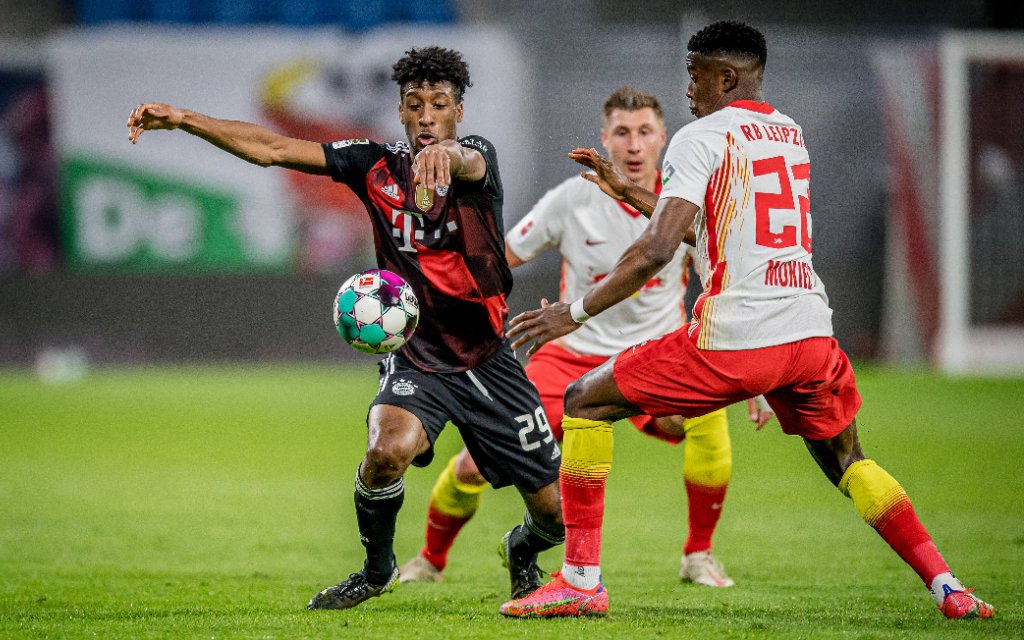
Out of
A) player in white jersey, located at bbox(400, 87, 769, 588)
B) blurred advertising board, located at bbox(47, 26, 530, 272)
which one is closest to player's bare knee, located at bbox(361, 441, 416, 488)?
player in white jersey, located at bbox(400, 87, 769, 588)

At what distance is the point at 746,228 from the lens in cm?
473

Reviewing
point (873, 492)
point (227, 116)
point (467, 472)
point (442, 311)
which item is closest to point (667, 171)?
point (442, 311)

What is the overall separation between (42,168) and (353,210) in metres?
4.93

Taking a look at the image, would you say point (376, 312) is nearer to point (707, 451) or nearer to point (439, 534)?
point (439, 534)

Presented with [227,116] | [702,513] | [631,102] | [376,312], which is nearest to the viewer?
[376,312]

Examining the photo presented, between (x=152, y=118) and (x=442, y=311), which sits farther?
(x=442, y=311)

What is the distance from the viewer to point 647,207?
5.32m

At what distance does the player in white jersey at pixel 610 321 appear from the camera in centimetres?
619

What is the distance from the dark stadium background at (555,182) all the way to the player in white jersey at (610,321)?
11925 mm

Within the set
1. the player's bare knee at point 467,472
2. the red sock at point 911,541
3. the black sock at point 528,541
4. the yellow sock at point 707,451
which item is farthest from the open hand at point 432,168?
the yellow sock at point 707,451

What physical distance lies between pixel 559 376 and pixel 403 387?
1.52 m

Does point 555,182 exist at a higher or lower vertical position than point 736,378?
higher

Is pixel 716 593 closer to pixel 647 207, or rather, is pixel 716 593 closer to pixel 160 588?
pixel 647 207

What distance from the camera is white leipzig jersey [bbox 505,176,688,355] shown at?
6637mm
